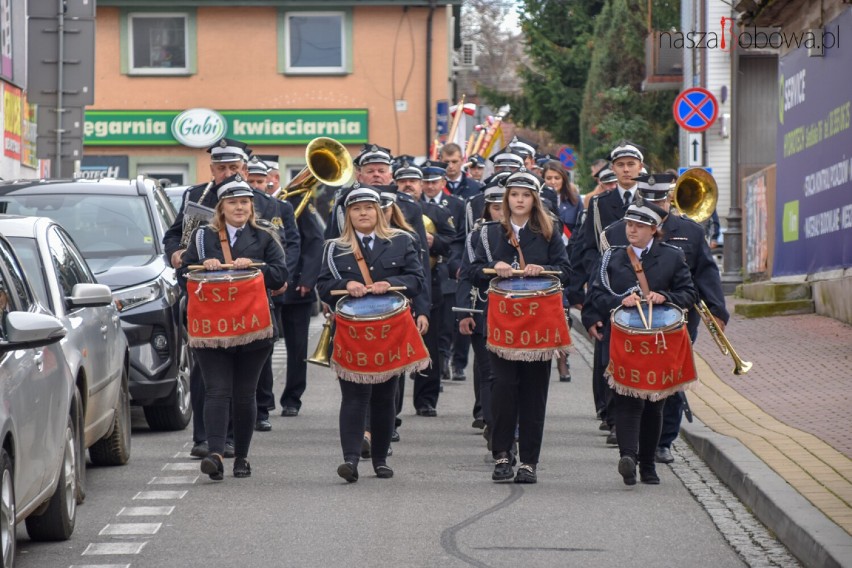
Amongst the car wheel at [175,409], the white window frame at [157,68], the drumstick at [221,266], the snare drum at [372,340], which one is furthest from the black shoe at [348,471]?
the white window frame at [157,68]

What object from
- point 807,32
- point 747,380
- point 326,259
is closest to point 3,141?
point 807,32

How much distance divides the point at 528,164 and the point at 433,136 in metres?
24.8

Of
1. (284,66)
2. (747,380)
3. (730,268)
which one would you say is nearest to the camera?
(747,380)

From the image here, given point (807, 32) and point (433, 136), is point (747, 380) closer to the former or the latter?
point (807, 32)

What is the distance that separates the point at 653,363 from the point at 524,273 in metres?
0.93

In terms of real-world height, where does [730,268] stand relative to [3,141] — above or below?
below

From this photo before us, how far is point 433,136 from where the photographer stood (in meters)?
40.0

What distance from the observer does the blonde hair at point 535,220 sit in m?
10.5

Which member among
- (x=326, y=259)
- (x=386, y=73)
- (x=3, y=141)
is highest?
(x=386, y=73)

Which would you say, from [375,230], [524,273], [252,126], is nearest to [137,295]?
[375,230]

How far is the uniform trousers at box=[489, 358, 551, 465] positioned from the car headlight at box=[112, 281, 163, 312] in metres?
3.00

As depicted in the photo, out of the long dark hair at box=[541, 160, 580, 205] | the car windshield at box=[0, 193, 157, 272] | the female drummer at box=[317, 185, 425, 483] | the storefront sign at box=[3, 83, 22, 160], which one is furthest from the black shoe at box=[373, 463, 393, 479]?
the storefront sign at box=[3, 83, 22, 160]

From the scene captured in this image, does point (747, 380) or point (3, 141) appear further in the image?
point (3, 141)

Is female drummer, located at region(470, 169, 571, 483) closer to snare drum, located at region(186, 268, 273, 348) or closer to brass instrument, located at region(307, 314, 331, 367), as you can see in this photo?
brass instrument, located at region(307, 314, 331, 367)
